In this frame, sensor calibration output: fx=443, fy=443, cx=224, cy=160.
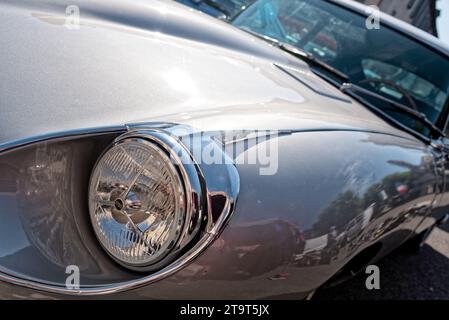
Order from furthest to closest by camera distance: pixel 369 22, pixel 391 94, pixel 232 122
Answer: pixel 369 22 → pixel 391 94 → pixel 232 122

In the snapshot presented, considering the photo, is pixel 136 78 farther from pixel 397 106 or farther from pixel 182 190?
pixel 397 106

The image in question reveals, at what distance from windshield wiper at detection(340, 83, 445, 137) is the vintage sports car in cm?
39

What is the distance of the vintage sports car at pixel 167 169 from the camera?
3.61 ft

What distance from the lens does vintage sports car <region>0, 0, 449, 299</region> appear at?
1100mm

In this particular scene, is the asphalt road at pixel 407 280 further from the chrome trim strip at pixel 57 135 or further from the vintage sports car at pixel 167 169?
the chrome trim strip at pixel 57 135

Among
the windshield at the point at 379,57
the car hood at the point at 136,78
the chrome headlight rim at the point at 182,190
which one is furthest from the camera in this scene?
the windshield at the point at 379,57

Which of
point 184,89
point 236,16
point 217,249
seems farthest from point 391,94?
point 217,249

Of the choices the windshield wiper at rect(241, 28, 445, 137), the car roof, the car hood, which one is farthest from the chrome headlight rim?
the car roof

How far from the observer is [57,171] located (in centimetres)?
120

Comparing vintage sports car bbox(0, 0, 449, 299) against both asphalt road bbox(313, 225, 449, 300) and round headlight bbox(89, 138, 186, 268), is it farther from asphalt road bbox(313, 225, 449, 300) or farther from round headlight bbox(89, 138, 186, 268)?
asphalt road bbox(313, 225, 449, 300)

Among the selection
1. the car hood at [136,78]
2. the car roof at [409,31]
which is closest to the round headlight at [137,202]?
the car hood at [136,78]

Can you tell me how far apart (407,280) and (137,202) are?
2493 millimetres
